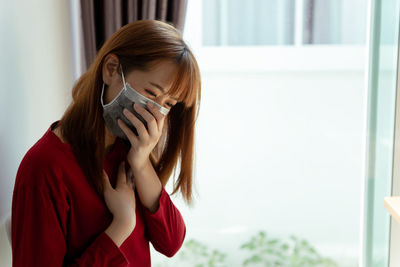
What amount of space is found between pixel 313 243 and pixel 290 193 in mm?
277

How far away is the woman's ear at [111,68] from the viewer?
1.04m

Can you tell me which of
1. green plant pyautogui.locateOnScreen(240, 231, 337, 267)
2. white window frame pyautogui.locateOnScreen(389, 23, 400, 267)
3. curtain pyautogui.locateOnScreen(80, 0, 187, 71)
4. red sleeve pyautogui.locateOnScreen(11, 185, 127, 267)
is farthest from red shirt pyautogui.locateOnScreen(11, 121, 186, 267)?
green plant pyautogui.locateOnScreen(240, 231, 337, 267)

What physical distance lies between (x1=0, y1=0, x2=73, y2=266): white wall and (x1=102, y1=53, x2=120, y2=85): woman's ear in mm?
A: 259

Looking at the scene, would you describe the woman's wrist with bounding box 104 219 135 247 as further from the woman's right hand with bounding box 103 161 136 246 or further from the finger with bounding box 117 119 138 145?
the finger with bounding box 117 119 138 145

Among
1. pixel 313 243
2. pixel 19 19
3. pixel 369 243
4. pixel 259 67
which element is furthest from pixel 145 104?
pixel 313 243

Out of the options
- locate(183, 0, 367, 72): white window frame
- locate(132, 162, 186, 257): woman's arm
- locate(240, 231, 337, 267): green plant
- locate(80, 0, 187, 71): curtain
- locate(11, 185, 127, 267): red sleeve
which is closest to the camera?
locate(11, 185, 127, 267): red sleeve

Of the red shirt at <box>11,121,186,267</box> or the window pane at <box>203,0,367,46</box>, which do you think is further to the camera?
the window pane at <box>203,0,367,46</box>

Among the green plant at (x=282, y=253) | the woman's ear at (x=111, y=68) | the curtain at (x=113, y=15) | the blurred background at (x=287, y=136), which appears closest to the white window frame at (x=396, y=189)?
the blurred background at (x=287, y=136)

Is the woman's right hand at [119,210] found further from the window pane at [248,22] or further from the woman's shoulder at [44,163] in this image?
the window pane at [248,22]

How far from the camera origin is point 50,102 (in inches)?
56.6

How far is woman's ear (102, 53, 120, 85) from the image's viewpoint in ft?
3.41

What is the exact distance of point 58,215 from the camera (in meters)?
1.01

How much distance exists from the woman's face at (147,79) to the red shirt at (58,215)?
17 cm

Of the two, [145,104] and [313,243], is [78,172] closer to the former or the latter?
[145,104]
